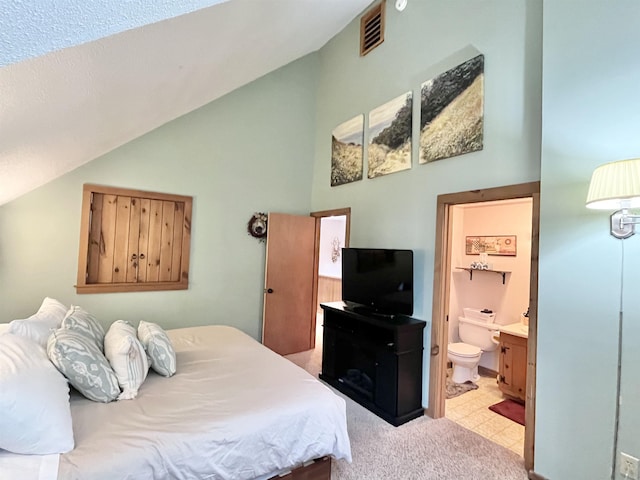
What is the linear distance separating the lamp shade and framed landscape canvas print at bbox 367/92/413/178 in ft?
5.86

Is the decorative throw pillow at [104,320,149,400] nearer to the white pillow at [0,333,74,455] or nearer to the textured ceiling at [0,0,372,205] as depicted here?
the white pillow at [0,333,74,455]

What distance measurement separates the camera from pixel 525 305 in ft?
12.6

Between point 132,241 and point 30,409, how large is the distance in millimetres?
2682

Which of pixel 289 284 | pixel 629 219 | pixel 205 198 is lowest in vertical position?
pixel 289 284

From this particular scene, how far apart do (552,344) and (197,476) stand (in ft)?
6.96

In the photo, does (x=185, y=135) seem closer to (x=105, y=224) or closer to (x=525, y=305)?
(x=105, y=224)

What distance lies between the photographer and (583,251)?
190 centimetres

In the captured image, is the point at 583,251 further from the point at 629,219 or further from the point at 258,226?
the point at 258,226

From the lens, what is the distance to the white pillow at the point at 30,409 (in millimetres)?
1214

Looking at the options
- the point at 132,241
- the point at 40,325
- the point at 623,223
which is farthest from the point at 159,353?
the point at 623,223

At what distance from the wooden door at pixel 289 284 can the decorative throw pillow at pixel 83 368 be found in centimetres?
263

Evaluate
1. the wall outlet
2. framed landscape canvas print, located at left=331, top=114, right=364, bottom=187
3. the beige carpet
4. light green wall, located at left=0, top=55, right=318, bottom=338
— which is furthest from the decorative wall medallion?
the wall outlet

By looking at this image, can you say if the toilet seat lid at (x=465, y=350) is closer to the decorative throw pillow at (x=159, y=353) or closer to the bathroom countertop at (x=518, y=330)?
the bathroom countertop at (x=518, y=330)

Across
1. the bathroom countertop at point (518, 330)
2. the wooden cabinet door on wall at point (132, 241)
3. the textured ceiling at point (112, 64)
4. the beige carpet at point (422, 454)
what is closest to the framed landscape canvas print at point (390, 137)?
the textured ceiling at point (112, 64)
